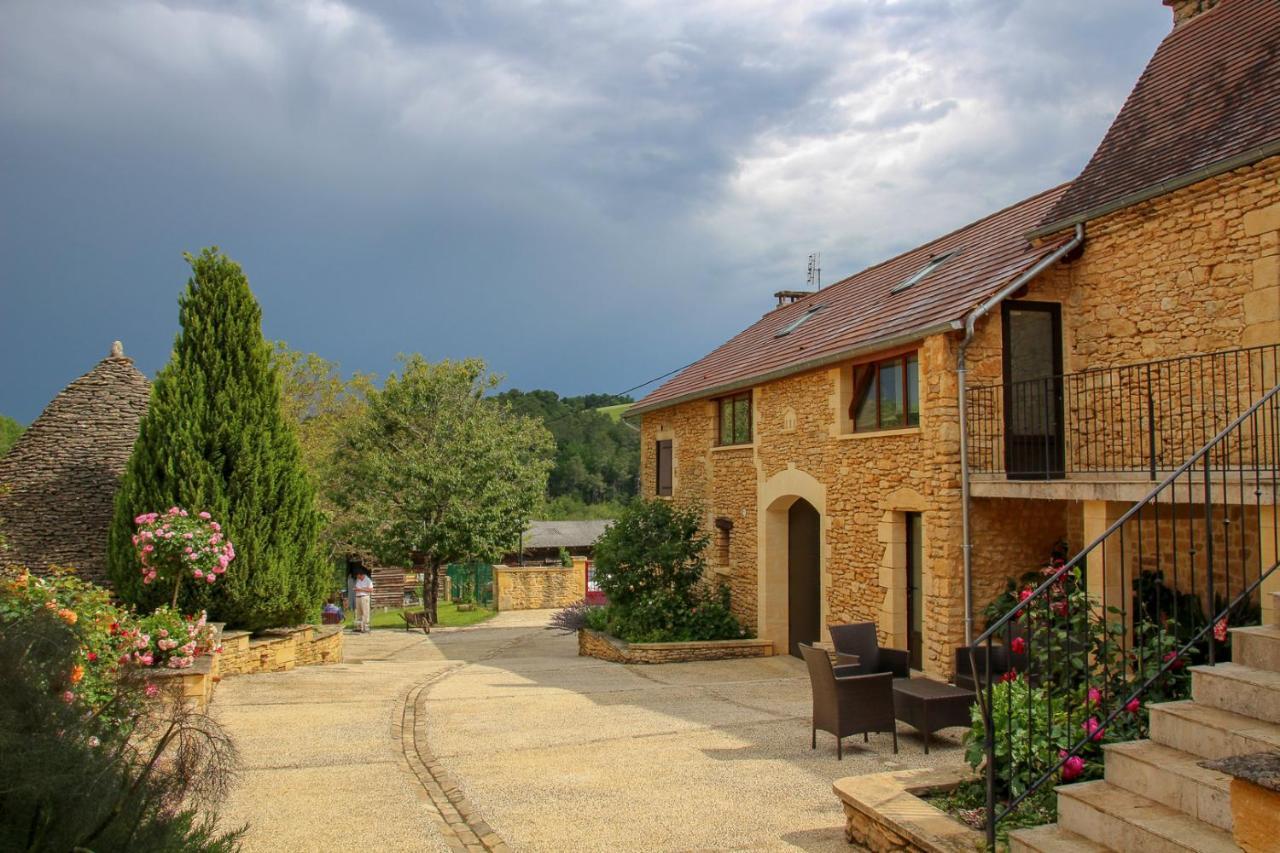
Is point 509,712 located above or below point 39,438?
below

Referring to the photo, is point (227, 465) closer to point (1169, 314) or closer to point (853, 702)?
point (853, 702)

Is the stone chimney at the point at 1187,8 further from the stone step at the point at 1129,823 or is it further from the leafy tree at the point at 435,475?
the leafy tree at the point at 435,475

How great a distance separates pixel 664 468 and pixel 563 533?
2500 cm

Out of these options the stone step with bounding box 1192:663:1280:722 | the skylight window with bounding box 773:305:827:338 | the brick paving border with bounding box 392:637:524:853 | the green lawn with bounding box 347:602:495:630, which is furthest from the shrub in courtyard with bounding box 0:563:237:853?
the green lawn with bounding box 347:602:495:630

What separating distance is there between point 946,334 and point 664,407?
8.71m

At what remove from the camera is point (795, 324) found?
1631cm

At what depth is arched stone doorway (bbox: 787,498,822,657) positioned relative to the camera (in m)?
13.9

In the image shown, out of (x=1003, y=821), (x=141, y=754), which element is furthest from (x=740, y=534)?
(x=141, y=754)

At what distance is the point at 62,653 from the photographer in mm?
3309

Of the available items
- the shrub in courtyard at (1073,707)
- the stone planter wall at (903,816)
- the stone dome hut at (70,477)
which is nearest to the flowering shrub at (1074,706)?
the shrub in courtyard at (1073,707)

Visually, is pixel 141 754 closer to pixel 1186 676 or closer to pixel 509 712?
pixel 1186 676

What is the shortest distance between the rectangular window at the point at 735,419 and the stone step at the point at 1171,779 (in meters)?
10.8

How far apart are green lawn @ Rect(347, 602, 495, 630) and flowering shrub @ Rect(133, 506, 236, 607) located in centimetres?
1520

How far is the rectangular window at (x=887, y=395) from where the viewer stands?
10.7 metres
